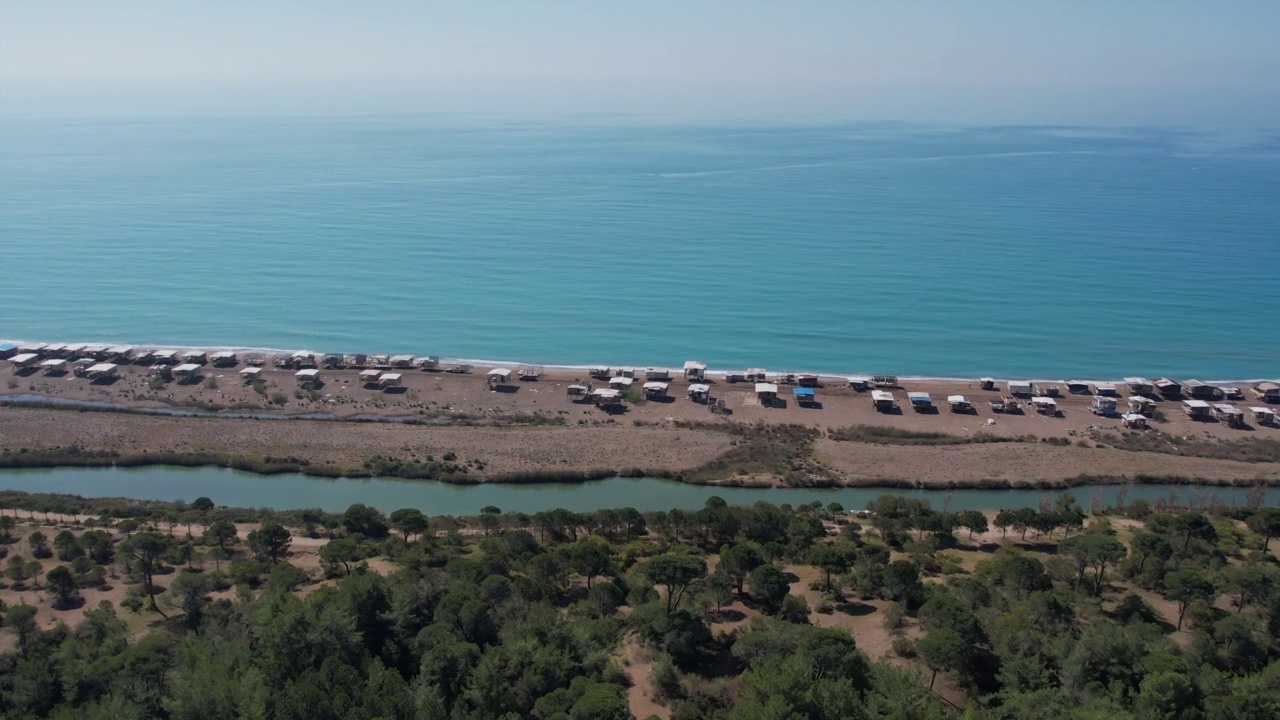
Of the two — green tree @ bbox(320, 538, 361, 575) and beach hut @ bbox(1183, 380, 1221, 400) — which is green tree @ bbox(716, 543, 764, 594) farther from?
beach hut @ bbox(1183, 380, 1221, 400)

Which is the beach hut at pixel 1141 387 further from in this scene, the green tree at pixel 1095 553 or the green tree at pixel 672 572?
the green tree at pixel 672 572

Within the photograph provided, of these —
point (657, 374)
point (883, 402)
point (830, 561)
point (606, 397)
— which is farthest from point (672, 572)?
point (657, 374)

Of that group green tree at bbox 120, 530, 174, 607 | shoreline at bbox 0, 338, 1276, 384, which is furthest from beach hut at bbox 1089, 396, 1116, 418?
green tree at bbox 120, 530, 174, 607

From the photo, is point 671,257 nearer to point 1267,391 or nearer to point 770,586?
point 1267,391

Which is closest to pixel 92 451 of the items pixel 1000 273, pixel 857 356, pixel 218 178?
pixel 857 356

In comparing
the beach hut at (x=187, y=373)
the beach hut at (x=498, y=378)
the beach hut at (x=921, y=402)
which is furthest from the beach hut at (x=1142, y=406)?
the beach hut at (x=187, y=373)

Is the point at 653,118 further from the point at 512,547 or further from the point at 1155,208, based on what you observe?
the point at 512,547
